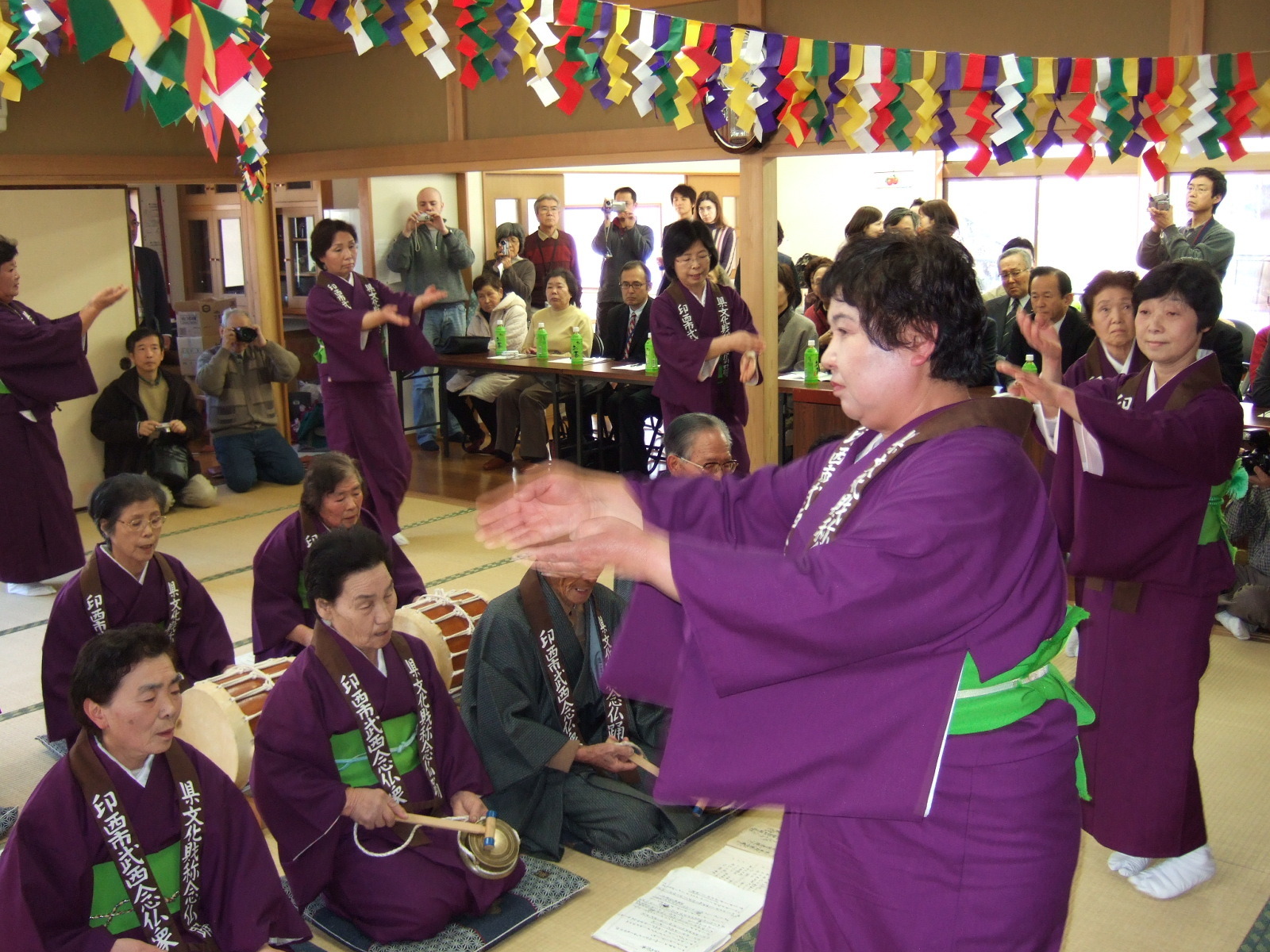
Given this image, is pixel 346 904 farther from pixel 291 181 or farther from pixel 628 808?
pixel 291 181

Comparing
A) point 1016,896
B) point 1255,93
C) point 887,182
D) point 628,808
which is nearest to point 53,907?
point 628,808

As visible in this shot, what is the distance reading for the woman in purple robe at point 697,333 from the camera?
562cm

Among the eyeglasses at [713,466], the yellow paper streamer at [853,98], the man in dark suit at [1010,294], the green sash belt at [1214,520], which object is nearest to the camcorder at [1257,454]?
the man in dark suit at [1010,294]

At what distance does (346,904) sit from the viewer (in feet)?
9.59

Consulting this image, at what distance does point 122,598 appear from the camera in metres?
3.71

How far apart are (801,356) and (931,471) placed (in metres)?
5.79

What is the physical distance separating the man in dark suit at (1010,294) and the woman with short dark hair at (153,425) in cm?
447

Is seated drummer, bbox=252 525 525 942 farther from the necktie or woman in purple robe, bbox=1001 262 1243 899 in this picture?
the necktie

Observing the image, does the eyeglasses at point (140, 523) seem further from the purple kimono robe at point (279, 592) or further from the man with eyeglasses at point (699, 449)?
the man with eyeglasses at point (699, 449)

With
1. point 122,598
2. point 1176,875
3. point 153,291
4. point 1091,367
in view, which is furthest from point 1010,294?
point 153,291

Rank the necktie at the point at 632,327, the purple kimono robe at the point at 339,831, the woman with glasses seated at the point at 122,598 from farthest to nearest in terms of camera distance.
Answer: the necktie at the point at 632,327 < the woman with glasses seated at the point at 122,598 < the purple kimono robe at the point at 339,831

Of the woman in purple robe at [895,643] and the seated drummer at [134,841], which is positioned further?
the seated drummer at [134,841]

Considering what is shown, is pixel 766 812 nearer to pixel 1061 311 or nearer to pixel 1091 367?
pixel 1091 367

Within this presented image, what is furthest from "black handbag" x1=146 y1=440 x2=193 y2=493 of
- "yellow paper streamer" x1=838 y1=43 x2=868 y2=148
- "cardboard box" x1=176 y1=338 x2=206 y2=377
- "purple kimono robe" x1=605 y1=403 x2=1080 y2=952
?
"purple kimono robe" x1=605 y1=403 x2=1080 y2=952
